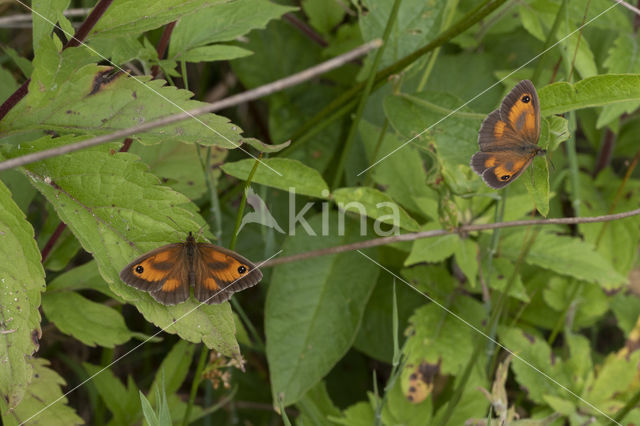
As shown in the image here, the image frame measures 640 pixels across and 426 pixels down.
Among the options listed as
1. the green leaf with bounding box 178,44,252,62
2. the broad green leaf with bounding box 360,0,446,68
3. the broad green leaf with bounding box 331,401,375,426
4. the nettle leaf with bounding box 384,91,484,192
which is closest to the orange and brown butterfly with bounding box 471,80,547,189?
the nettle leaf with bounding box 384,91,484,192

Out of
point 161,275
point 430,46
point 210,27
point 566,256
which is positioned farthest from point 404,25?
point 161,275

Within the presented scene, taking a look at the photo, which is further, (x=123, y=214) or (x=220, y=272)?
(x=220, y=272)

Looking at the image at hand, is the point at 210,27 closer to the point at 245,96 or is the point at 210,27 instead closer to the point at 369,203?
the point at 369,203

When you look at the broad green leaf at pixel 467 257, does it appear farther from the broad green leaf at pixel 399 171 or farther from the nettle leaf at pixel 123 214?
the nettle leaf at pixel 123 214

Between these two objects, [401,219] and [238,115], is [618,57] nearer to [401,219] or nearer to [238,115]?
[401,219]

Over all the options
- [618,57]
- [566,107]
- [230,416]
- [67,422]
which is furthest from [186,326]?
[618,57]

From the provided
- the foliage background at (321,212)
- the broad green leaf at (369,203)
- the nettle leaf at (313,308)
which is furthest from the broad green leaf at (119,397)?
the broad green leaf at (369,203)

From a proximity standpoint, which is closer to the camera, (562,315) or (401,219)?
(401,219)
